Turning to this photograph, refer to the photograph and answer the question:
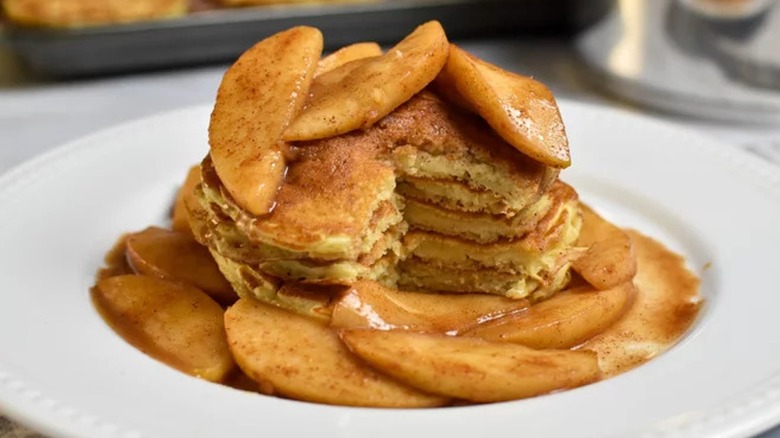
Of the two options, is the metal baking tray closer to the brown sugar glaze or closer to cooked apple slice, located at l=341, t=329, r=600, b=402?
the brown sugar glaze

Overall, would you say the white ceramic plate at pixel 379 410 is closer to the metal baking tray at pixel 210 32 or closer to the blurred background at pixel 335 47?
the blurred background at pixel 335 47

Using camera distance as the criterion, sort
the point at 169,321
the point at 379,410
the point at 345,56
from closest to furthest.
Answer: the point at 379,410 < the point at 169,321 < the point at 345,56

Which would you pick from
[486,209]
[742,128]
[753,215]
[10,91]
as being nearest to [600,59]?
[742,128]

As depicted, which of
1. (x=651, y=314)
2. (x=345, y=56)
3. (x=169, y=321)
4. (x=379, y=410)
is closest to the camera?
(x=379, y=410)

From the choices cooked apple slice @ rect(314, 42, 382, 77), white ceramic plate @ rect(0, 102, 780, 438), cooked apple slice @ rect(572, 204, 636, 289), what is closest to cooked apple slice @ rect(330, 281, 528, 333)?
cooked apple slice @ rect(572, 204, 636, 289)

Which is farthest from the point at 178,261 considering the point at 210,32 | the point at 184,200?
the point at 210,32

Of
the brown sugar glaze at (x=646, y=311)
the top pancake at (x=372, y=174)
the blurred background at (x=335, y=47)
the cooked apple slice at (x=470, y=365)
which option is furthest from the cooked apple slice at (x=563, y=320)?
the blurred background at (x=335, y=47)

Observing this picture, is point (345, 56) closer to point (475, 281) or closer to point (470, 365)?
point (475, 281)
